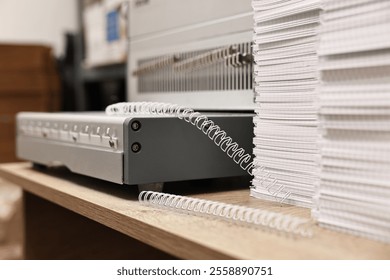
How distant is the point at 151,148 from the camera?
74 cm

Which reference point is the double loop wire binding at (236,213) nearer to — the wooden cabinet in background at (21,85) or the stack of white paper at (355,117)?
the stack of white paper at (355,117)

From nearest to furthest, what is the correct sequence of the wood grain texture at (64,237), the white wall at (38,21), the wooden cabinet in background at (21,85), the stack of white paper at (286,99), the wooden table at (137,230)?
the wooden table at (137,230) → the stack of white paper at (286,99) → the wood grain texture at (64,237) → the wooden cabinet in background at (21,85) → the white wall at (38,21)

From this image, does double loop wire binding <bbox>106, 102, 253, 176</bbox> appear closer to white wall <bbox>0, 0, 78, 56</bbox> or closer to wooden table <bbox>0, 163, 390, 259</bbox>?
wooden table <bbox>0, 163, 390, 259</bbox>

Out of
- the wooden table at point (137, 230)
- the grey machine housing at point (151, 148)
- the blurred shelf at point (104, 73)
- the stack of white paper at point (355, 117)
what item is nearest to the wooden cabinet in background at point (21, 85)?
the blurred shelf at point (104, 73)

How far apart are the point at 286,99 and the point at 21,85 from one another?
5.01 ft

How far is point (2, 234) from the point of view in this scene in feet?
5.52

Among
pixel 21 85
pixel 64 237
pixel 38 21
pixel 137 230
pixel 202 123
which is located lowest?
pixel 64 237

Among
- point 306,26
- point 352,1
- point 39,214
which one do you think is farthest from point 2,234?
point 352,1

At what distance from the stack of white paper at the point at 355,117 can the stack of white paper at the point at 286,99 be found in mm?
87

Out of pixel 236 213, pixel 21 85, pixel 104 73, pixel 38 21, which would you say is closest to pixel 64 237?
pixel 236 213

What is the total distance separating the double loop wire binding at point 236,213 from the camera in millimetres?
566

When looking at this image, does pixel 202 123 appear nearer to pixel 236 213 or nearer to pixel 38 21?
pixel 236 213

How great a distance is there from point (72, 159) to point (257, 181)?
1.08 ft
